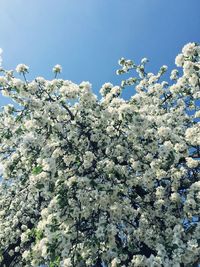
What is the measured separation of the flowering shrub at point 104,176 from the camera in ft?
36.2

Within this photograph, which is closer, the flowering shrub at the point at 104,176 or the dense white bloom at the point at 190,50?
the flowering shrub at the point at 104,176

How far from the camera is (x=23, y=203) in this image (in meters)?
16.5

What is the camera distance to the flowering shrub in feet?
36.2

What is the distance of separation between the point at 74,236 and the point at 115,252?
1.19m

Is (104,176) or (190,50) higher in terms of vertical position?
(190,50)

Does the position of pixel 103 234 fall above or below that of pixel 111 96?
below

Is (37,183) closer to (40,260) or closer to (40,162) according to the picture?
(40,162)

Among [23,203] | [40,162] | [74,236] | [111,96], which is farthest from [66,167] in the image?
[23,203]

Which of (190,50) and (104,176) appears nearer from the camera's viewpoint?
(104,176)

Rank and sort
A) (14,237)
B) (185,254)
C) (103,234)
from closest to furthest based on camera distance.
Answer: (185,254) < (103,234) < (14,237)

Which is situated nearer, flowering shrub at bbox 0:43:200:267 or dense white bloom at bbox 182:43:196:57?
flowering shrub at bbox 0:43:200:267

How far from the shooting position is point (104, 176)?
39.3 ft

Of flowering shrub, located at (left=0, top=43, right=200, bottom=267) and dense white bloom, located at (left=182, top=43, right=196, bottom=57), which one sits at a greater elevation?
dense white bloom, located at (left=182, top=43, right=196, bottom=57)

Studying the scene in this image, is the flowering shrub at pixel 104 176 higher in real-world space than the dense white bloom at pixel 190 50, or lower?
lower
